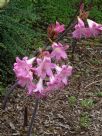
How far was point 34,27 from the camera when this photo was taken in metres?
5.25

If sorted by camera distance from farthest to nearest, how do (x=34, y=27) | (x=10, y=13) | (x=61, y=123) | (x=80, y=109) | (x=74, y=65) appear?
(x=34, y=27) → (x=74, y=65) → (x=10, y=13) → (x=80, y=109) → (x=61, y=123)

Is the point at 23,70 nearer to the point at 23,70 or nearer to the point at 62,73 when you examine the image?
the point at 23,70

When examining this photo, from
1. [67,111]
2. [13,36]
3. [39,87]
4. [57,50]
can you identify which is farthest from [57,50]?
[13,36]

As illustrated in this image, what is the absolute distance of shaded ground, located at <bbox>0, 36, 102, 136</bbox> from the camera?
3529mm

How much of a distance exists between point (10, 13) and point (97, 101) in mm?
1225

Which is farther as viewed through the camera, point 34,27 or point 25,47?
point 34,27

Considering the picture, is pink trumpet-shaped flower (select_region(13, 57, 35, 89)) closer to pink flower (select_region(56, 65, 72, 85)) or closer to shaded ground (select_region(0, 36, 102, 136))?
pink flower (select_region(56, 65, 72, 85))

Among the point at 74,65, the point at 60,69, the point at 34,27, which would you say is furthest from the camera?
the point at 34,27

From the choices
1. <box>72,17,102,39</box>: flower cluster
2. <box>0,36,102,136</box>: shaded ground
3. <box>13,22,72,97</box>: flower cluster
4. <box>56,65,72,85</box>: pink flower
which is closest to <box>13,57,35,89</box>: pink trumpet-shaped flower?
<box>13,22,72,97</box>: flower cluster

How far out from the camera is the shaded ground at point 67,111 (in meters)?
3.53

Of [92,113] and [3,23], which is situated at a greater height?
[3,23]

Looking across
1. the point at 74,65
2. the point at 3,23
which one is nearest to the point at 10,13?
the point at 3,23

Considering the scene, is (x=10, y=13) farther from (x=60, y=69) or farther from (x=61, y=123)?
(x=60, y=69)

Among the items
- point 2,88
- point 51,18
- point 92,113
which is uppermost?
point 51,18
